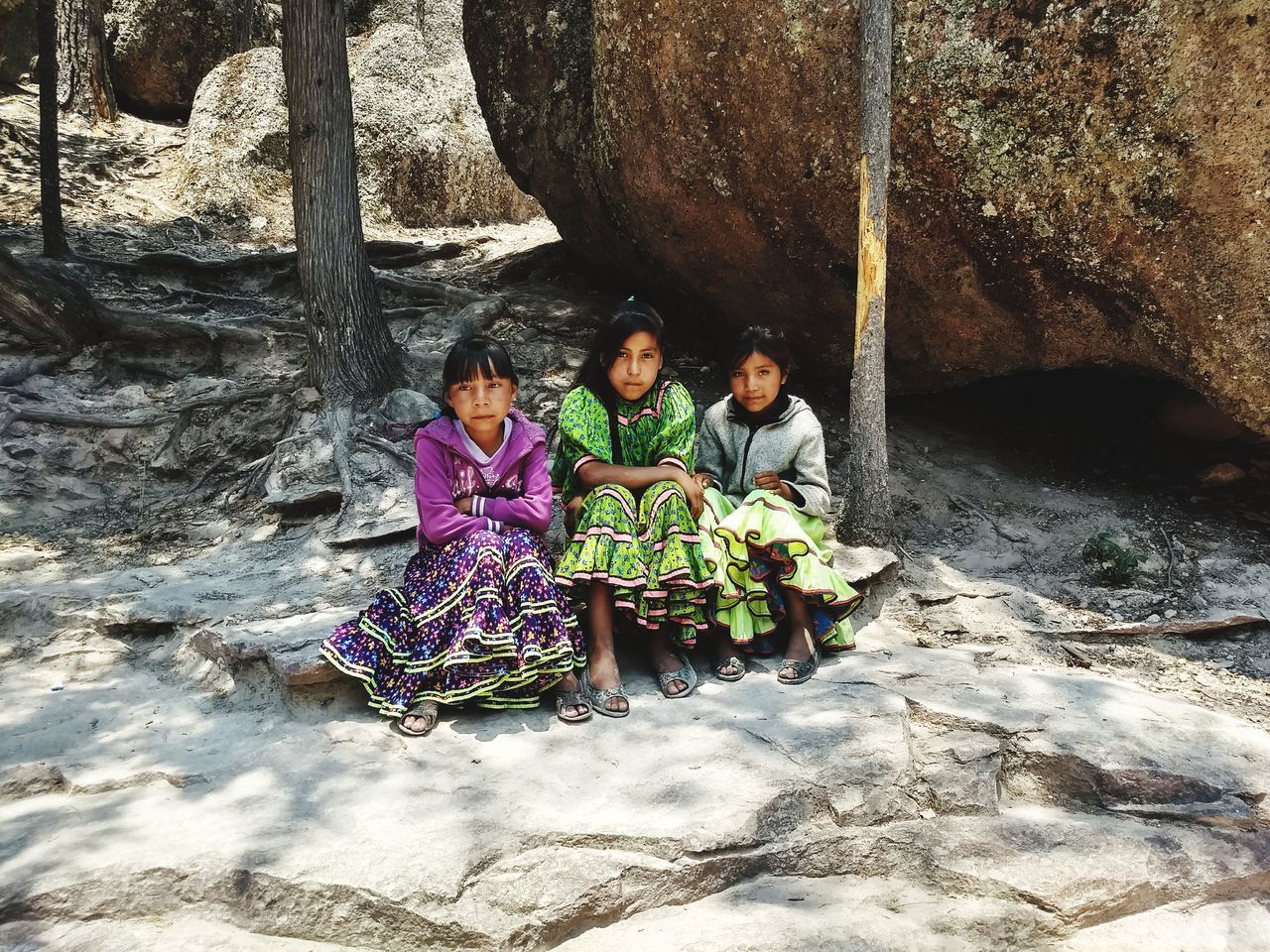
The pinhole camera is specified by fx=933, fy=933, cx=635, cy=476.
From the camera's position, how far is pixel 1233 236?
13.3 ft

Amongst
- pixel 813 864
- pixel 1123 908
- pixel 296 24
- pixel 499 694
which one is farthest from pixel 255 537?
pixel 1123 908

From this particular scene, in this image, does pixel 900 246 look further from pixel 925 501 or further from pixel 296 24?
pixel 296 24

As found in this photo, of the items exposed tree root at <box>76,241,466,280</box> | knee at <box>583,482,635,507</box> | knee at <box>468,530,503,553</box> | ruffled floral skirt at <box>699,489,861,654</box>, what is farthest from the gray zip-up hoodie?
exposed tree root at <box>76,241,466,280</box>

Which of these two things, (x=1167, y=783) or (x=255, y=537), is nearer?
(x=1167, y=783)

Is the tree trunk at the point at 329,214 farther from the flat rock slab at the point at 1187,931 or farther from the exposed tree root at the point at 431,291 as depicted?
the flat rock slab at the point at 1187,931

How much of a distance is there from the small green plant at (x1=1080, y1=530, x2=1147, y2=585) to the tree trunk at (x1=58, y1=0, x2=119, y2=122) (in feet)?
35.9

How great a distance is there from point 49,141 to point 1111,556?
7.86 meters

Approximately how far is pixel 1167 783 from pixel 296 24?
18.4 feet

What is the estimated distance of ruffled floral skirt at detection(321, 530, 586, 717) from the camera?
3176 millimetres

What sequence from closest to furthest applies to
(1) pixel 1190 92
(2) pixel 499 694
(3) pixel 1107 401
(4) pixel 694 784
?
(4) pixel 694 784, (2) pixel 499 694, (1) pixel 1190 92, (3) pixel 1107 401

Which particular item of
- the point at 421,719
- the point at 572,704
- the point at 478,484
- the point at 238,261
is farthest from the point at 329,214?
the point at 572,704

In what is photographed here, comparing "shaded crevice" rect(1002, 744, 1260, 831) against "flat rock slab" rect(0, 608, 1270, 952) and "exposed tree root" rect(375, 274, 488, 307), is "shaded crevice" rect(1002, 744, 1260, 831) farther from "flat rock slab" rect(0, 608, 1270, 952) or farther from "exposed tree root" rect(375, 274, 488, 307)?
"exposed tree root" rect(375, 274, 488, 307)

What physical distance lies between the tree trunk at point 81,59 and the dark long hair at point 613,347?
9496 millimetres

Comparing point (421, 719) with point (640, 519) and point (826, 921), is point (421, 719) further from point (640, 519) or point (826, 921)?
point (826, 921)
